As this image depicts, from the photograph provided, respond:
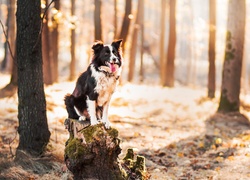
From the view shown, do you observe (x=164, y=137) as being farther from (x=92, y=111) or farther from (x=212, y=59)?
(x=212, y=59)

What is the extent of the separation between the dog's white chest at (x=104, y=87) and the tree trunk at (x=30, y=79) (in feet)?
6.20

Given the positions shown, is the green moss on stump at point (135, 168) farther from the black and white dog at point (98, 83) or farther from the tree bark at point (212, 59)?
the tree bark at point (212, 59)

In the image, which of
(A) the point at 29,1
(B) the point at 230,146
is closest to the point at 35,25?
(A) the point at 29,1

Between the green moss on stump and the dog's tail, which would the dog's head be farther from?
the green moss on stump

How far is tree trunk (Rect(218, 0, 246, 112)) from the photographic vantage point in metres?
13.2

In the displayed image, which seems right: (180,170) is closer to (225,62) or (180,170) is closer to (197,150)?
(197,150)

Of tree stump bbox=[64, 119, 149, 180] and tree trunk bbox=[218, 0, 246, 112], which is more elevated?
tree trunk bbox=[218, 0, 246, 112]

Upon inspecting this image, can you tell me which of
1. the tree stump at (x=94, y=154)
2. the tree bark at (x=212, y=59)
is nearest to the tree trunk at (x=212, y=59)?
the tree bark at (x=212, y=59)

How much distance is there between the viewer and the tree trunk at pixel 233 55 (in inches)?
520

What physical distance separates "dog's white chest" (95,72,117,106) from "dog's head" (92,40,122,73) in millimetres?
192

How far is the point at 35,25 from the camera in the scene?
7.52m

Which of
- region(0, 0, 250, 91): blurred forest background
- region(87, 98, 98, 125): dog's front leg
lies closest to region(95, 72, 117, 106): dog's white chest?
region(87, 98, 98, 125): dog's front leg

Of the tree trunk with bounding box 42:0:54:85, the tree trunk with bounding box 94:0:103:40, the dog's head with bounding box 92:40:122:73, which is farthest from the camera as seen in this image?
the tree trunk with bounding box 94:0:103:40

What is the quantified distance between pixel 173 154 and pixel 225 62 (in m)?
5.43
